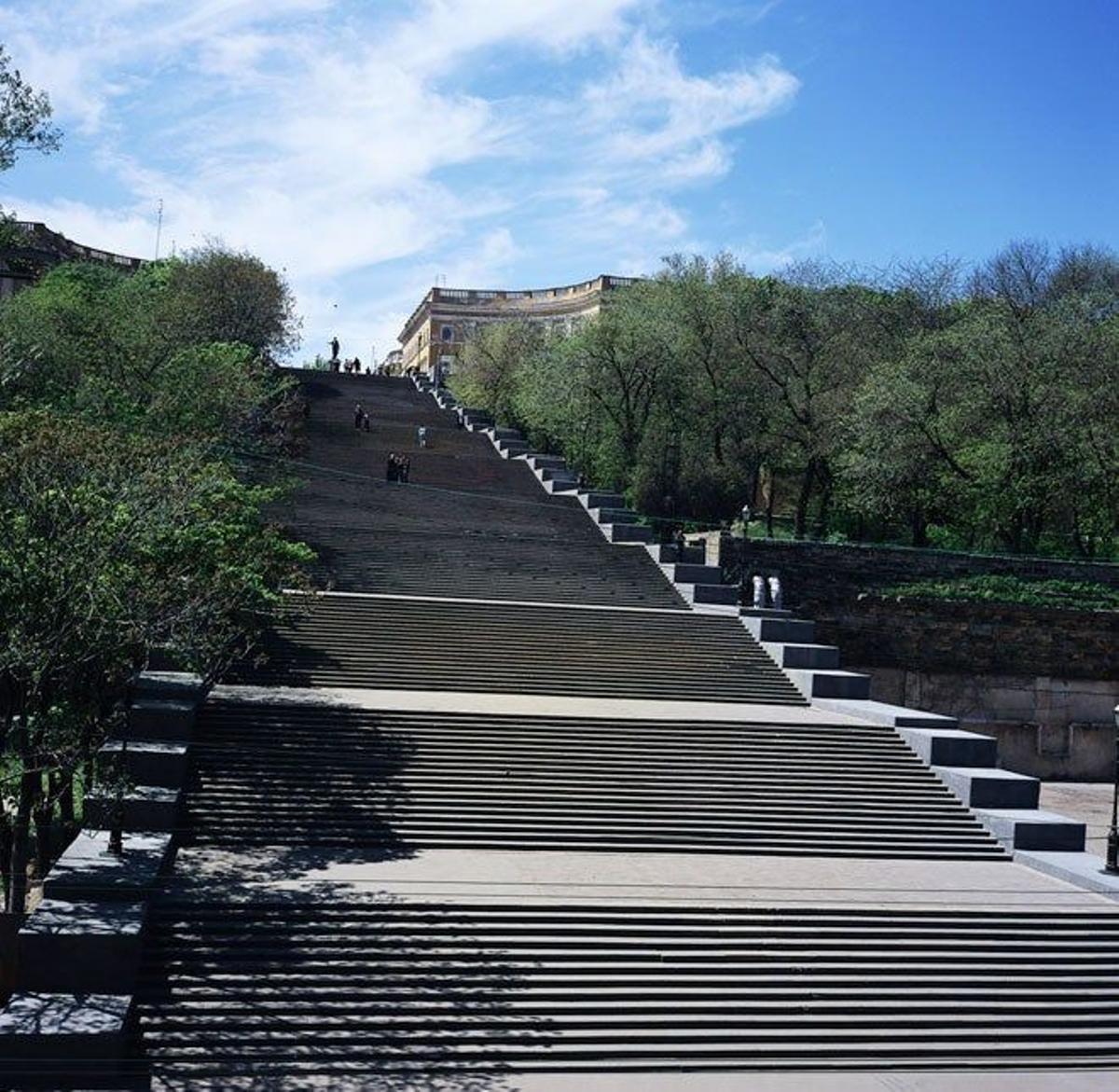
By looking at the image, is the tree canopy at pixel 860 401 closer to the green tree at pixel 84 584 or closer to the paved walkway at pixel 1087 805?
the paved walkway at pixel 1087 805

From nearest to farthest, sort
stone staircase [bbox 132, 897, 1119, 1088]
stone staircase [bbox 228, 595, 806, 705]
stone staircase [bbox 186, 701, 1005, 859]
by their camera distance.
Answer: stone staircase [bbox 132, 897, 1119, 1088] → stone staircase [bbox 186, 701, 1005, 859] → stone staircase [bbox 228, 595, 806, 705]

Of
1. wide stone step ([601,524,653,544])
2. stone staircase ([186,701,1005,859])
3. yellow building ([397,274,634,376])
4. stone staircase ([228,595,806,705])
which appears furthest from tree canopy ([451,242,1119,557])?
yellow building ([397,274,634,376])

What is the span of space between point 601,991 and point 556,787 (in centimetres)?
575

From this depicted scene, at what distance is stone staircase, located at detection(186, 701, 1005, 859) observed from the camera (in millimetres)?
17062

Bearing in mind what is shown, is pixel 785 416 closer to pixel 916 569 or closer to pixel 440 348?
pixel 916 569

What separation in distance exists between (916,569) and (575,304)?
178 ft

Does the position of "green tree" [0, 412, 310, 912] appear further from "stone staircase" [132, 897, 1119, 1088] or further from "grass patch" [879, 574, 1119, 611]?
"grass patch" [879, 574, 1119, 611]

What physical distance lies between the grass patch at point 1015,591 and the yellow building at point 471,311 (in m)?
51.5

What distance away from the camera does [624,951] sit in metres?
13.5

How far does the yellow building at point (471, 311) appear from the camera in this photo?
8525 cm

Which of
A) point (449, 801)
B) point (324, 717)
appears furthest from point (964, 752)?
point (324, 717)

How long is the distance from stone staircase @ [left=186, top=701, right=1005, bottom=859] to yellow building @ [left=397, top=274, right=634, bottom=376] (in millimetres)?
63578

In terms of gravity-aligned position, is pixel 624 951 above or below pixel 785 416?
below

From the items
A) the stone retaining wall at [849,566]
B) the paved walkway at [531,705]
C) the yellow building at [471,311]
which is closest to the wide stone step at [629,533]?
the stone retaining wall at [849,566]
